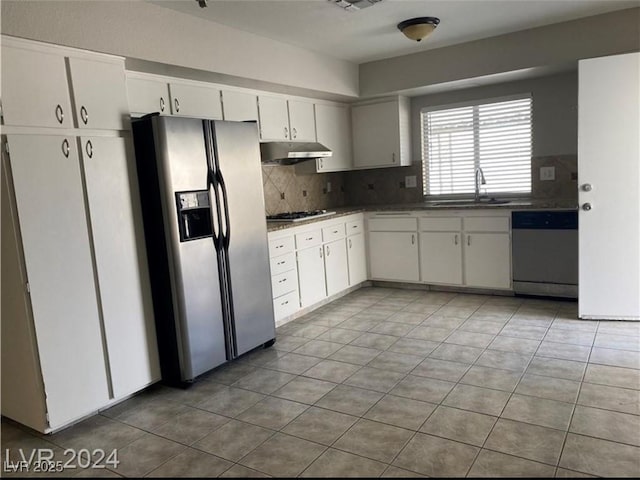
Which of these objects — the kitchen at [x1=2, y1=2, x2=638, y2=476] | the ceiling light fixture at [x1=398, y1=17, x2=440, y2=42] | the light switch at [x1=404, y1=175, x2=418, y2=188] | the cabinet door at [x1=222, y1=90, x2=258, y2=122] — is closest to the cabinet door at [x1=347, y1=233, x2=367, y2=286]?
the kitchen at [x1=2, y1=2, x2=638, y2=476]

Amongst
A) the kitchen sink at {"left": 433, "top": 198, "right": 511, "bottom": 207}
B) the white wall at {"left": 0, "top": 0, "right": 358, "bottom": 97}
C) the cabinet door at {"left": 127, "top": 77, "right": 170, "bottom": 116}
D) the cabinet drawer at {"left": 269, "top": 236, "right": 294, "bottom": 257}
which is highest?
the white wall at {"left": 0, "top": 0, "right": 358, "bottom": 97}

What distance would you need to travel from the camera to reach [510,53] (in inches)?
166

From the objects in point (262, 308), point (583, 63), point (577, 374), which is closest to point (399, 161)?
point (583, 63)

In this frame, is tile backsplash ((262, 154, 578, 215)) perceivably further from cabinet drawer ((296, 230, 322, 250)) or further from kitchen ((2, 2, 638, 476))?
cabinet drawer ((296, 230, 322, 250))

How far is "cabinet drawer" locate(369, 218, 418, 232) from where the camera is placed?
4.95 meters

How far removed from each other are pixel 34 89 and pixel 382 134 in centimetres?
360

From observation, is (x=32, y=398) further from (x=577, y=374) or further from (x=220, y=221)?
(x=577, y=374)

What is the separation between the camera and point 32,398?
8.30 ft

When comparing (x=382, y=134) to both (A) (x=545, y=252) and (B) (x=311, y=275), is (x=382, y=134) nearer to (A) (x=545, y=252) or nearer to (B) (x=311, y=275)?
(B) (x=311, y=275)

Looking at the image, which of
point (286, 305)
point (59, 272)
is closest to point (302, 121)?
point (286, 305)

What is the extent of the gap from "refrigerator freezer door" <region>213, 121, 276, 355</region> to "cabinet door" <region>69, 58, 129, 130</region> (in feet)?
1.96

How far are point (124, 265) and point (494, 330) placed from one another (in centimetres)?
271

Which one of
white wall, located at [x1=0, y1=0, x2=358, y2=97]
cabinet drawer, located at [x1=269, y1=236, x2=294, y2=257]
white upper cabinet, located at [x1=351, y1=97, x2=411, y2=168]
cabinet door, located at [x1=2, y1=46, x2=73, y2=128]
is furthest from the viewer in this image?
white upper cabinet, located at [x1=351, y1=97, x2=411, y2=168]

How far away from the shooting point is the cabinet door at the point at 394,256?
5.00 m
